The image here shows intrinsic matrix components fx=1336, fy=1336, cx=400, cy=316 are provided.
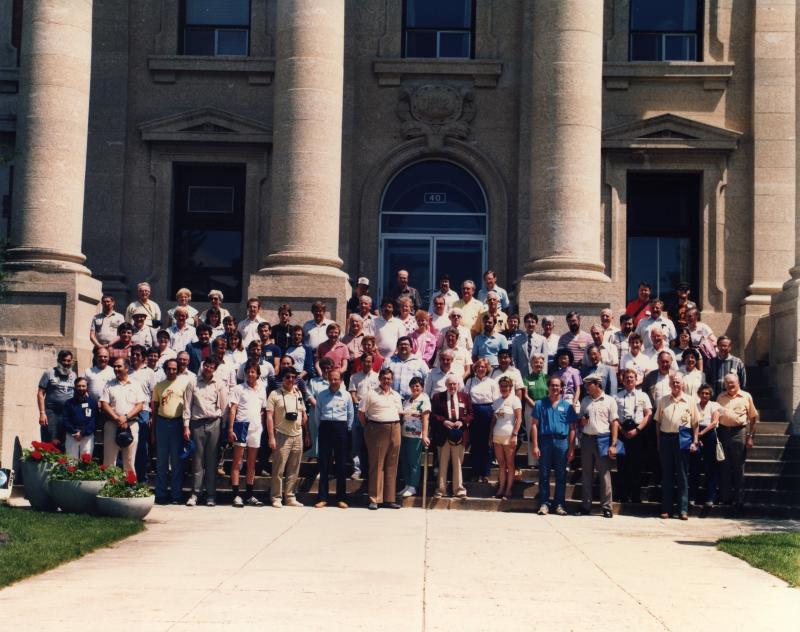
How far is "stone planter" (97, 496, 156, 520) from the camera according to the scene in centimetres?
1572

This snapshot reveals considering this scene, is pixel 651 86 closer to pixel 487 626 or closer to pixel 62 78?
pixel 62 78

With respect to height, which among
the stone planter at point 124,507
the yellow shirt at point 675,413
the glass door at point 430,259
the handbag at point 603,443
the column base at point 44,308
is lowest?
the stone planter at point 124,507

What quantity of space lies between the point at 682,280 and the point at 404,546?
15.1 meters

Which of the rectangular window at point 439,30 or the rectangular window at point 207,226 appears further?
the rectangular window at point 439,30

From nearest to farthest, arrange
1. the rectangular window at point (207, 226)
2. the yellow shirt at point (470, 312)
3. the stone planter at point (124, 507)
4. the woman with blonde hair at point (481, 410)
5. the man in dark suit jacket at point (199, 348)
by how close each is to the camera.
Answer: the stone planter at point (124, 507), the woman with blonde hair at point (481, 410), the man in dark suit jacket at point (199, 348), the yellow shirt at point (470, 312), the rectangular window at point (207, 226)

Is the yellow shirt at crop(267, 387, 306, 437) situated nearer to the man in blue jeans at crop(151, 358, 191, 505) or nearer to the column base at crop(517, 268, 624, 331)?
the man in blue jeans at crop(151, 358, 191, 505)

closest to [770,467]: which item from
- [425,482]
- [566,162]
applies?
[425,482]

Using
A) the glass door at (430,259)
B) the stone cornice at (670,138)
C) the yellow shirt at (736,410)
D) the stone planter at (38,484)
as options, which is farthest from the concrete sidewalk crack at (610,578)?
the stone cornice at (670,138)

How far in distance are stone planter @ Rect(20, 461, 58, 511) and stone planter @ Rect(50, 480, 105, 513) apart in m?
0.26

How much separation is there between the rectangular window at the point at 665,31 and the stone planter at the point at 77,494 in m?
16.7

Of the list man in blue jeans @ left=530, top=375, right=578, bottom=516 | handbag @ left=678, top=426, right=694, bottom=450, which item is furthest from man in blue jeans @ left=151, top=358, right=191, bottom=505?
handbag @ left=678, top=426, right=694, bottom=450

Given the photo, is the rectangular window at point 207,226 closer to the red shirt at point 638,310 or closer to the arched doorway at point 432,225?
the arched doorway at point 432,225

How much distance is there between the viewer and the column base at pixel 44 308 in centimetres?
2258

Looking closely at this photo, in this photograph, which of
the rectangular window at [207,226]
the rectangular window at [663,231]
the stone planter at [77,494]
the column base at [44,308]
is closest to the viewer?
the stone planter at [77,494]
